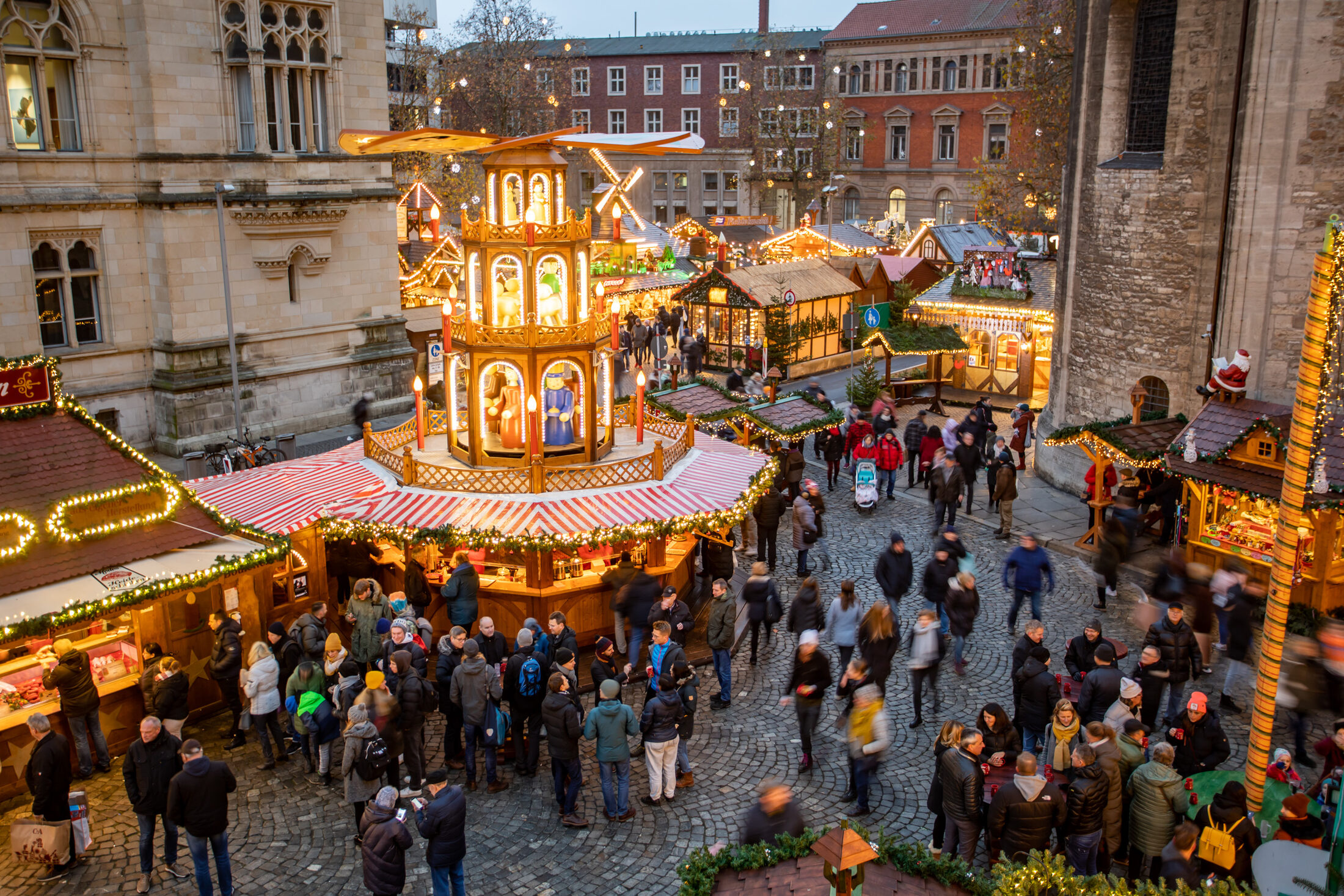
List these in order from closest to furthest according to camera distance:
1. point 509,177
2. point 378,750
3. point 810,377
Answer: point 378,750, point 509,177, point 810,377

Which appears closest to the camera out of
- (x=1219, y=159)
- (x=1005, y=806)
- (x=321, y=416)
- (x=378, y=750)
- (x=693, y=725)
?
(x=1005, y=806)

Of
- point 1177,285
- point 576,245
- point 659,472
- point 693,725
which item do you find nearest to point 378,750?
point 693,725

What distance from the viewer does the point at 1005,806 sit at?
9.17 m

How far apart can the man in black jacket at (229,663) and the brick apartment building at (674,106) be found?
207 feet

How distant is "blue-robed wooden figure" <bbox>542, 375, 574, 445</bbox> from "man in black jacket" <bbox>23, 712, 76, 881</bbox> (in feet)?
25.7

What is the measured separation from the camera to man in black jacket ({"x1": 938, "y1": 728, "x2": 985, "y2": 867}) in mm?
9398

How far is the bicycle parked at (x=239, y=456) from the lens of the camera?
20.4 meters

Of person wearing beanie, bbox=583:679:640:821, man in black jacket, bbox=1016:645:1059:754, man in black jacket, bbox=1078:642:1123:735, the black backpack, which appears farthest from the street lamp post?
man in black jacket, bbox=1078:642:1123:735

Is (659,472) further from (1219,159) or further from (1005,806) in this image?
(1219,159)

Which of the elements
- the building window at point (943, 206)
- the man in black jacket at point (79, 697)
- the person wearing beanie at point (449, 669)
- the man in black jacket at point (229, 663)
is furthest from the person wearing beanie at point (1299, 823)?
the building window at point (943, 206)

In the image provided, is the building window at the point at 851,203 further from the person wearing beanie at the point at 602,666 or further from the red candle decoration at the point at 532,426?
the person wearing beanie at the point at 602,666

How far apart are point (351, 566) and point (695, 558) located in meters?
4.93

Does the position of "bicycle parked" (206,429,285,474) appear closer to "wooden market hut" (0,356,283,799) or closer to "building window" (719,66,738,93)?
"wooden market hut" (0,356,283,799)

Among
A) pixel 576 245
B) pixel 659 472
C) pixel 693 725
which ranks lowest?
pixel 693 725
